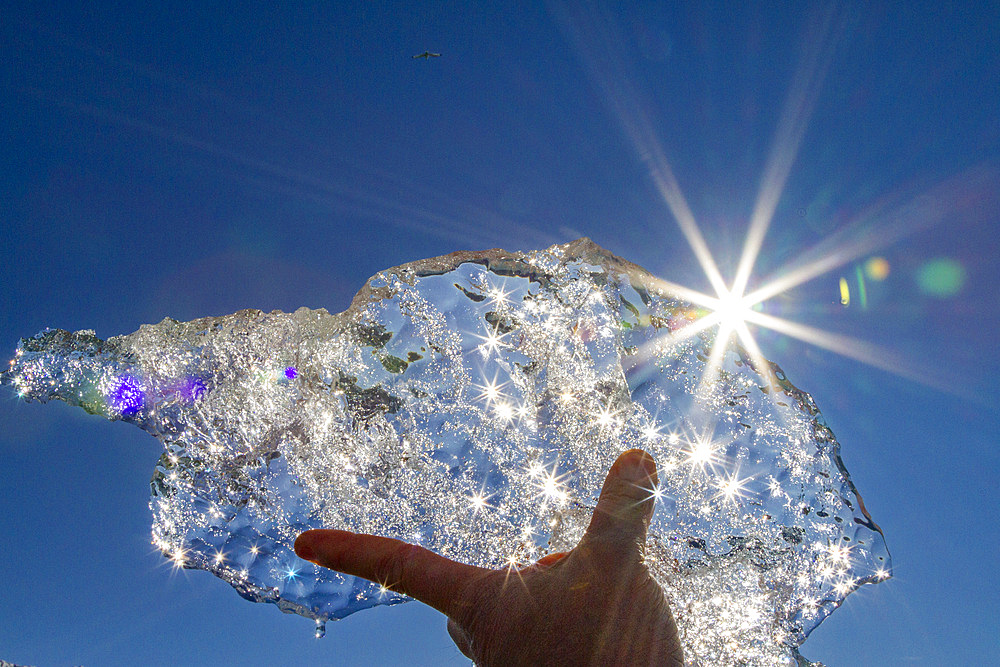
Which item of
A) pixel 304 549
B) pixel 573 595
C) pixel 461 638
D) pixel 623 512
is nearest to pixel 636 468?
pixel 623 512

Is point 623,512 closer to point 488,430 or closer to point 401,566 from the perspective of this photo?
point 401,566

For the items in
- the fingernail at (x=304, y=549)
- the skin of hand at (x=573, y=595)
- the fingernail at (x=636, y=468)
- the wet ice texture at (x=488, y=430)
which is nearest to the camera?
the skin of hand at (x=573, y=595)

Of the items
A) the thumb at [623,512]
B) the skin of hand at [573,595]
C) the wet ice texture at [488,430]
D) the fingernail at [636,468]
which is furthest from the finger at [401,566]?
the wet ice texture at [488,430]

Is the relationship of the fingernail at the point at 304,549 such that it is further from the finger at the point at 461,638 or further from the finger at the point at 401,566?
the finger at the point at 461,638

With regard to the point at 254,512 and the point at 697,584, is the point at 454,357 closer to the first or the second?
the point at 254,512

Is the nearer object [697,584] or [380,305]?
[380,305]

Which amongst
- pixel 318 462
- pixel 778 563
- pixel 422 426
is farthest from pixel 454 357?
pixel 778 563

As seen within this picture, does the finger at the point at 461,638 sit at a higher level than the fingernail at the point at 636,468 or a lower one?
lower
